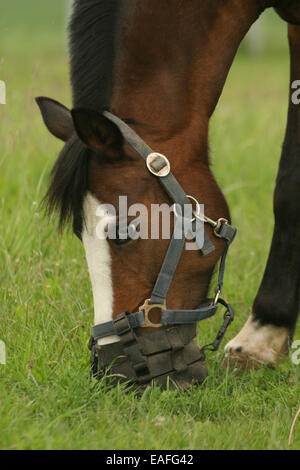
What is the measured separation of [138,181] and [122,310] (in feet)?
1.52

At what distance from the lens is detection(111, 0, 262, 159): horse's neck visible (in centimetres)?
250

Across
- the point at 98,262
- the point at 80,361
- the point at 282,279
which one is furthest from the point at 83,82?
the point at 282,279

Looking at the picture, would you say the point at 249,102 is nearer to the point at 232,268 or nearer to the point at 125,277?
the point at 232,268

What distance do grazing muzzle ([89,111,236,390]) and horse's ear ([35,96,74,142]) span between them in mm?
289

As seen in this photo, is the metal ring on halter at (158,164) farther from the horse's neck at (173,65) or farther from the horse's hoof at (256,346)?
the horse's hoof at (256,346)

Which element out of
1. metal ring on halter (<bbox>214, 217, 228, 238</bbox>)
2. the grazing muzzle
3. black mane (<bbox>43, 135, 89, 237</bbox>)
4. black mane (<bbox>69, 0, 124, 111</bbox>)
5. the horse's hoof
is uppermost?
black mane (<bbox>69, 0, 124, 111</bbox>)

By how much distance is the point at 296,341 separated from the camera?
326 centimetres

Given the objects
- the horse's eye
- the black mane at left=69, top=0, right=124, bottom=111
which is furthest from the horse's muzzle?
the black mane at left=69, top=0, right=124, bottom=111

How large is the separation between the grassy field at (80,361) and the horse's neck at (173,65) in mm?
260

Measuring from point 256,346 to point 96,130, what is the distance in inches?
55.9

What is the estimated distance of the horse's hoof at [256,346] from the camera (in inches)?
125

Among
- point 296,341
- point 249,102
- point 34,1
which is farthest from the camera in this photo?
point 34,1

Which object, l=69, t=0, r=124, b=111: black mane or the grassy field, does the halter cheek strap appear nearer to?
l=69, t=0, r=124, b=111: black mane
